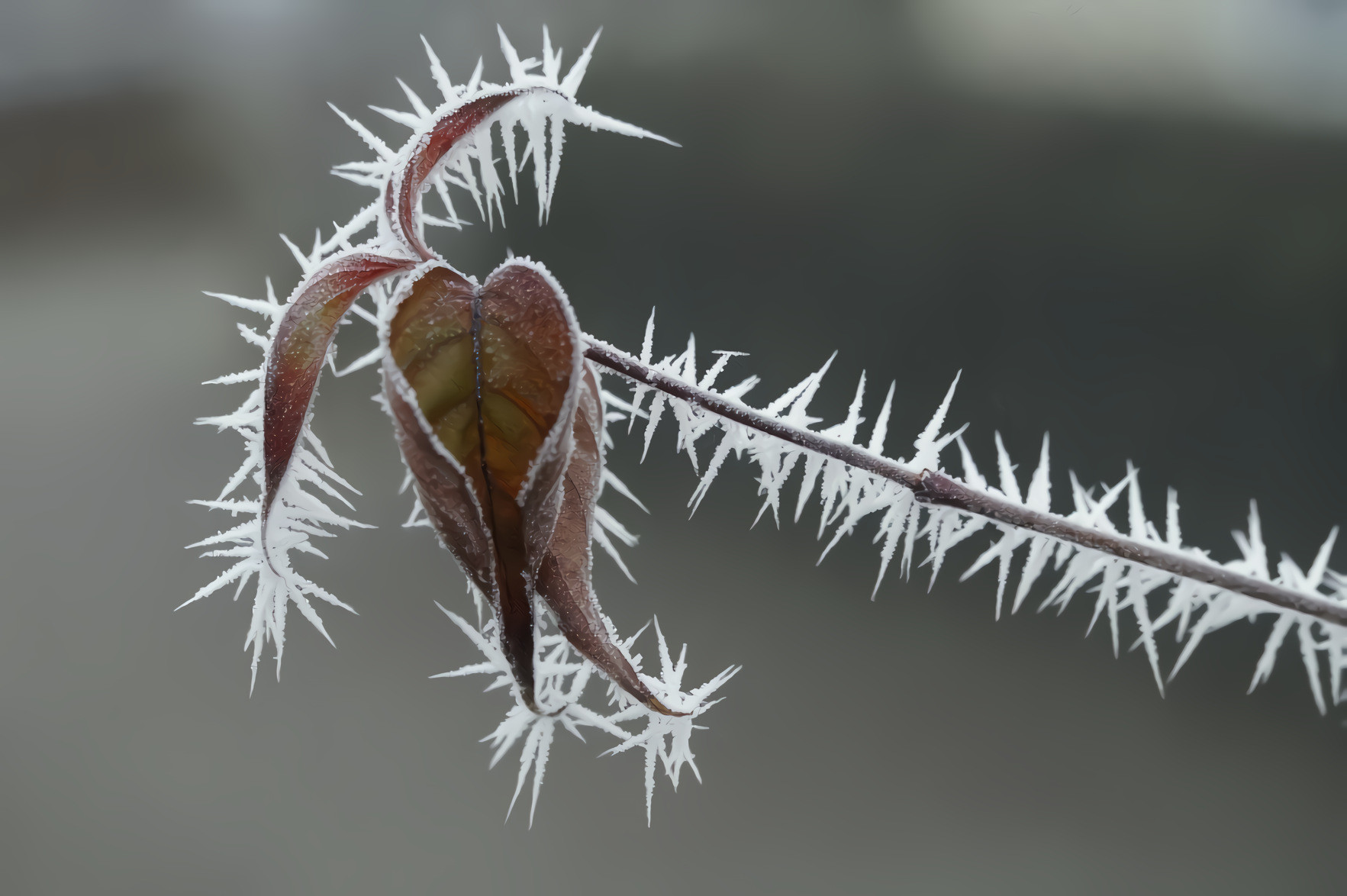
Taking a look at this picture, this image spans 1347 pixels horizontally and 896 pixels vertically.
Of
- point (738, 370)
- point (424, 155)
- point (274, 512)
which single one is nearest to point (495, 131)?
point (424, 155)

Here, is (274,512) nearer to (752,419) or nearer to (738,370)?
(752,419)

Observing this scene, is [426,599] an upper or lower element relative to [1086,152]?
lower

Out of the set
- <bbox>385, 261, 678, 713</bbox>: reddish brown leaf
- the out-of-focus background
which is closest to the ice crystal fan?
<bbox>385, 261, 678, 713</bbox>: reddish brown leaf

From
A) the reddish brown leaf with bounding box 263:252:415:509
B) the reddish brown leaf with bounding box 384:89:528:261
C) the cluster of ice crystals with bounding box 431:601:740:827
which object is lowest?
the cluster of ice crystals with bounding box 431:601:740:827

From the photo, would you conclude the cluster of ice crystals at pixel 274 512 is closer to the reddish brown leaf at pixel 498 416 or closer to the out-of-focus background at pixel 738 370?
the reddish brown leaf at pixel 498 416

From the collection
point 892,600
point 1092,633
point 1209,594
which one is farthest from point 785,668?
point 1209,594

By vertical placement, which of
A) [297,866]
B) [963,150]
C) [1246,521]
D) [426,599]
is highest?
[963,150]

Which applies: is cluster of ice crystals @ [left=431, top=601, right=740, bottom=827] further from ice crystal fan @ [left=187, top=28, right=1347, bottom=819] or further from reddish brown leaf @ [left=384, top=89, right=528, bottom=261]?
reddish brown leaf @ [left=384, top=89, right=528, bottom=261]

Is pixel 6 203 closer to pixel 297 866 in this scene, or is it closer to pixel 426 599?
pixel 426 599

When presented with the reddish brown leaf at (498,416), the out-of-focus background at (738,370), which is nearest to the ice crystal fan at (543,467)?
the reddish brown leaf at (498,416)
